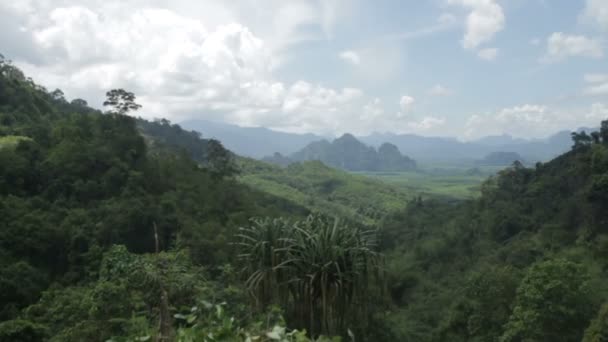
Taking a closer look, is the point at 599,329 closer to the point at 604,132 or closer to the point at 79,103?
the point at 604,132

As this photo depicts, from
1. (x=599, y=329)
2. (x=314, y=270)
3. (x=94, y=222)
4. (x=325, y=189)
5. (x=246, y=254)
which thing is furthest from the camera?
(x=325, y=189)

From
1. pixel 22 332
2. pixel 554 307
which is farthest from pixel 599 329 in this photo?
pixel 22 332

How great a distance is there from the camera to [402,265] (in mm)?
31312

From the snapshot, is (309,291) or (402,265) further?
(402,265)

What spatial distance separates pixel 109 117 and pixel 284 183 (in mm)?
42296

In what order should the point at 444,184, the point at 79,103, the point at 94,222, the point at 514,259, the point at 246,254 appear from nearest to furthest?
1. the point at 246,254
2. the point at 94,222
3. the point at 514,259
4. the point at 79,103
5. the point at 444,184

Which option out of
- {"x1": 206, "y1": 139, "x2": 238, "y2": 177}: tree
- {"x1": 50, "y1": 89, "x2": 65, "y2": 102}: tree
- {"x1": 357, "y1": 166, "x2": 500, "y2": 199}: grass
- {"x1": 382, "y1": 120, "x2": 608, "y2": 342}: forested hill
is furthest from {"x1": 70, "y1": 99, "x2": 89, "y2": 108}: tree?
{"x1": 357, "y1": 166, "x2": 500, "y2": 199}: grass

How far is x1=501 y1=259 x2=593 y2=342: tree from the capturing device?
12.8 metres

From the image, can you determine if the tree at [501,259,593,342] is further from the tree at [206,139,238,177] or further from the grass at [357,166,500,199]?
the grass at [357,166,500,199]

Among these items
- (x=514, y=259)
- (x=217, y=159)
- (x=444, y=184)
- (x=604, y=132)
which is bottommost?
(x=444, y=184)

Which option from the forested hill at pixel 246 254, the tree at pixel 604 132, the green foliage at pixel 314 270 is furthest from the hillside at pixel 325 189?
the green foliage at pixel 314 270

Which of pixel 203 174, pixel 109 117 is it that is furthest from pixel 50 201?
pixel 203 174

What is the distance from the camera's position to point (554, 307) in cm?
1287

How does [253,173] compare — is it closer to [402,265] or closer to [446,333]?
[402,265]
